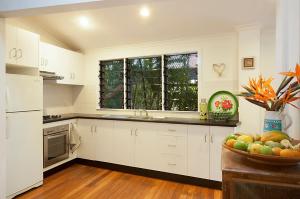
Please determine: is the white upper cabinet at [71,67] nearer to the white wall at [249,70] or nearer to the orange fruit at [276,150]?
the white wall at [249,70]

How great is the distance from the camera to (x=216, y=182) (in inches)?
109

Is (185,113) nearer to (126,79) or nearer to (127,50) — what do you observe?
(126,79)

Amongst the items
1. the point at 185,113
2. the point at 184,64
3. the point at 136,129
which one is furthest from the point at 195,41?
the point at 136,129

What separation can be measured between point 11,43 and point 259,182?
2914 millimetres

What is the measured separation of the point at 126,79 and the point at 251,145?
3.32 meters

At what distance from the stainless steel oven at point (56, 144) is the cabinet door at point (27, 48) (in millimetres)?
1036

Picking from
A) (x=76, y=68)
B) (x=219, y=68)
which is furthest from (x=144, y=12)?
(x=76, y=68)

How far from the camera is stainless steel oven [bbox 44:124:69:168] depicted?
10.2ft

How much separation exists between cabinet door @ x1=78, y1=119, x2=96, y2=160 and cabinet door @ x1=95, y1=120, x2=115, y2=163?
90 mm

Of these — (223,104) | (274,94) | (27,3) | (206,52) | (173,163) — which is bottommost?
(173,163)

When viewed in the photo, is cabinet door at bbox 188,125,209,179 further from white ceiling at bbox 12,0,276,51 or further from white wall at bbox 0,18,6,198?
white wall at bbox 0,18,6,198

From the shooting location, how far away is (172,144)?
299cm

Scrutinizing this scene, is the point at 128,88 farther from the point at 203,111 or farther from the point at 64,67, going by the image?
the point at 203,111

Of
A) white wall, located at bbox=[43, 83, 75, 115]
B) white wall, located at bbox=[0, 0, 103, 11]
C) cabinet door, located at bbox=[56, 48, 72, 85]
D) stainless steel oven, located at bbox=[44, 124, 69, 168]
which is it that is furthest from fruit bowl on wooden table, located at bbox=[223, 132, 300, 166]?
white wall, located at bbox=[43, 83, 75, 115]
